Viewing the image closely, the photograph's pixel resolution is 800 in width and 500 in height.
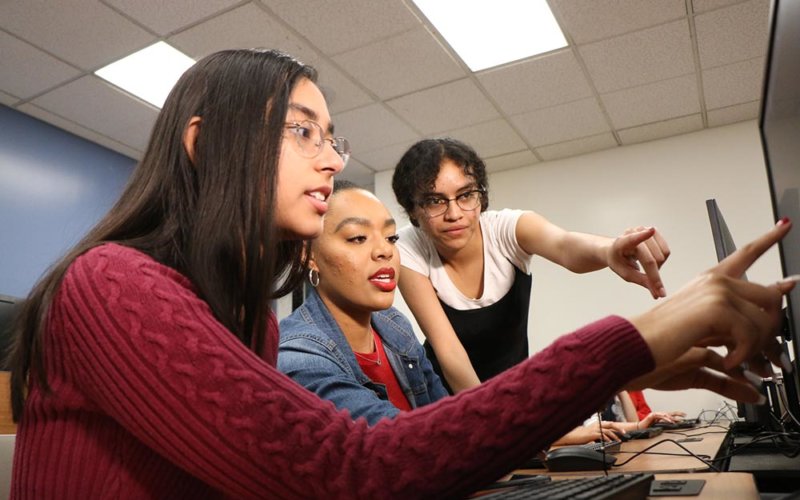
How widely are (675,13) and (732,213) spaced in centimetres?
179

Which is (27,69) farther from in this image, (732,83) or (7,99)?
(732,83)

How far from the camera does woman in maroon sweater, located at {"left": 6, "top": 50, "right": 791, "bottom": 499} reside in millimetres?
499

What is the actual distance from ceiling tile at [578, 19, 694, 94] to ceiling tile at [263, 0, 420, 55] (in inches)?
42.4

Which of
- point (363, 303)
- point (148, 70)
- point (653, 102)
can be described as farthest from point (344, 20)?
point (653, 102)

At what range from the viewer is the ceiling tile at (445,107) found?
3715mm

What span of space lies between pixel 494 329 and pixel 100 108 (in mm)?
3173

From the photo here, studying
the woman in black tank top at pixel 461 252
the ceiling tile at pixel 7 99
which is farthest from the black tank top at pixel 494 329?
the ceiling tile at pixel 7 99

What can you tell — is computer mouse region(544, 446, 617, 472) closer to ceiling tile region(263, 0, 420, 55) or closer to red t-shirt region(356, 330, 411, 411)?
red t-shirt region(356, 330, 411, 411)

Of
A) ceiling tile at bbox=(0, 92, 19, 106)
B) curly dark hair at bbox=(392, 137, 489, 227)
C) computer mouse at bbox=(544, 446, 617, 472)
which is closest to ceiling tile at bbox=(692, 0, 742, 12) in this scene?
curly dark hair at bbox=(392, 137, 489, 227)

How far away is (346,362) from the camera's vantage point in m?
1.14

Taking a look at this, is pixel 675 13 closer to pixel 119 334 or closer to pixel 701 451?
pixel 701 451

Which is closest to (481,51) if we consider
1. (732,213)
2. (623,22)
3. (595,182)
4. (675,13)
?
(623,22)

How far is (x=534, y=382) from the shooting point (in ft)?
1.64

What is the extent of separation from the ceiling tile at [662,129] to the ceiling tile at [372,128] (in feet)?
5.22
